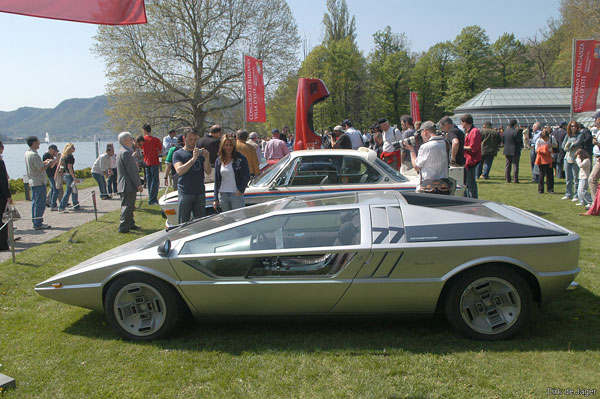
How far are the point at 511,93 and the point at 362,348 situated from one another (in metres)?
51.1

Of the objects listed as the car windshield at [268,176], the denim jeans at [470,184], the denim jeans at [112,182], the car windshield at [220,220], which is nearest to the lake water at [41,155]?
the denim jeans at [112,182]

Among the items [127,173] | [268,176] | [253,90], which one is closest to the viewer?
[268,176]

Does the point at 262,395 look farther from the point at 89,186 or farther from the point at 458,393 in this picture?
the point at 89,186

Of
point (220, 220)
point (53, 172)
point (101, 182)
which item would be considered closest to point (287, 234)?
point (220, 220)

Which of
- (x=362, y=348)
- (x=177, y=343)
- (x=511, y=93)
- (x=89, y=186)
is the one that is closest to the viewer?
(x=362, y=348)

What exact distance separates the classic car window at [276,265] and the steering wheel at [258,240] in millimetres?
114

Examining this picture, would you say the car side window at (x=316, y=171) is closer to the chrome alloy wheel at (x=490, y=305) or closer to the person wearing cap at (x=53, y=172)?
the chrome alloy wheel at (x=490, y=305)

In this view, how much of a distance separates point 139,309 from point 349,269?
2.01 m

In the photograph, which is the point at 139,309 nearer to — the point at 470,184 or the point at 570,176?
the point at 470,184

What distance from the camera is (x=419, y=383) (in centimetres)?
330

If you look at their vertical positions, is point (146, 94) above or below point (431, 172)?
above

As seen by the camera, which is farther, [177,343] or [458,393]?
[177,343]

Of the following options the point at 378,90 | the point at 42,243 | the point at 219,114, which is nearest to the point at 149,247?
the point at 42,243

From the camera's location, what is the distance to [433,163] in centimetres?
650
